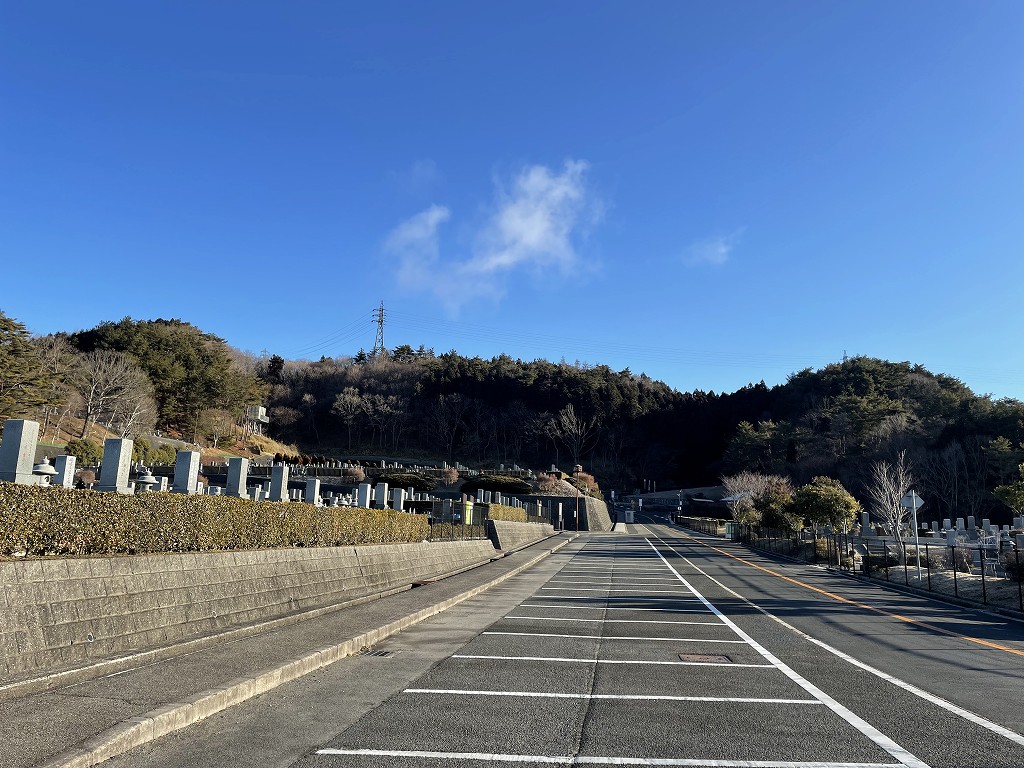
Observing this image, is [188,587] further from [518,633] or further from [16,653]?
[518,633]

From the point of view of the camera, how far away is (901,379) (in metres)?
96.8

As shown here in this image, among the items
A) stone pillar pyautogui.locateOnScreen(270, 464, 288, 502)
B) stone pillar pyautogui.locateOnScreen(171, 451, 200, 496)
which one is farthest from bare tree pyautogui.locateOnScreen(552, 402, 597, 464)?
stone pillar pyautogui.locateOnScreen(171, 451, 200, 496)

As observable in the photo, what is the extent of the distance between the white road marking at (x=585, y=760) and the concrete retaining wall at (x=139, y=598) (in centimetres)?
312

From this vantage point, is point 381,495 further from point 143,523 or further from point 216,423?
point 216,423

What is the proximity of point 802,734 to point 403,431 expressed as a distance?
4463 inches

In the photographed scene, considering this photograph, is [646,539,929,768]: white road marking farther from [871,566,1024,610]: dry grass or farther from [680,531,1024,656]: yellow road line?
[871,566,1024,610]: dry grass

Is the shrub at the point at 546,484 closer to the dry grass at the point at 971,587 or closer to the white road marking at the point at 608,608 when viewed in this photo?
the dry grass at the point at 971,587

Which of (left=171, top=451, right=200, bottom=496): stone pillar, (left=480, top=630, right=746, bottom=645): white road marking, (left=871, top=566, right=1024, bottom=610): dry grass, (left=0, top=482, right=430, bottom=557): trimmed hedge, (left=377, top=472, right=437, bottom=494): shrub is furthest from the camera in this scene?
(left=377, top=472, right=437, bottom=494): shrub

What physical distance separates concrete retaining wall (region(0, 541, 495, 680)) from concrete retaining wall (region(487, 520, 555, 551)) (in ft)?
69.1

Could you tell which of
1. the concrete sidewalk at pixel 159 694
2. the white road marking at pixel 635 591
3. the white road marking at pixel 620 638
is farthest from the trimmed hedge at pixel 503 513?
the concrete sidewalk at pixel 159 694

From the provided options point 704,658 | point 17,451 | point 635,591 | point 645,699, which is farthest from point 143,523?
point 635,591

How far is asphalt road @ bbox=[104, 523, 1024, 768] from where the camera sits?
5.13m

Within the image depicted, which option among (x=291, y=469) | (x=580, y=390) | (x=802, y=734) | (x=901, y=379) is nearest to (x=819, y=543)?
(x=802, y=734)

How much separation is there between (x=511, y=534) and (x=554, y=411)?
8227 cm
